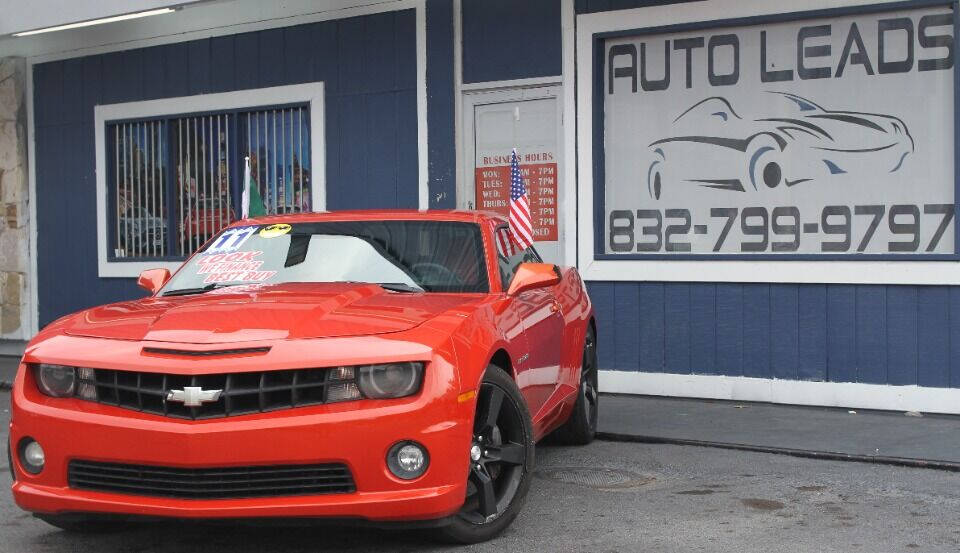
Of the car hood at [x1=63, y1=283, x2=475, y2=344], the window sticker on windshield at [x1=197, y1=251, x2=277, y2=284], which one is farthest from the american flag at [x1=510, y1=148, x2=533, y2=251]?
the car hood at [x1=63, y1=283, x2=475, y2=344]

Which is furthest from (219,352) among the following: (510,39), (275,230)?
(510,39)

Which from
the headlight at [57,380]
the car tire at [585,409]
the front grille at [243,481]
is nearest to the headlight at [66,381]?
the headlight at [57,380]

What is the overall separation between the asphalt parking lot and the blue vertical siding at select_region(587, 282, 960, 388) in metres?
2.42

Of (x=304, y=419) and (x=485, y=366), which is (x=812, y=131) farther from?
(x=304, y=419)

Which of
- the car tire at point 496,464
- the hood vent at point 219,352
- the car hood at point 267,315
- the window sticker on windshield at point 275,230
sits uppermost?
the window sticker on windshield at point 275,230

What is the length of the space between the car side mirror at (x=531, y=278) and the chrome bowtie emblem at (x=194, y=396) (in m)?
1.78

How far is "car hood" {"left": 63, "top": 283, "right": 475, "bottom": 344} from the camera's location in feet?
16.2

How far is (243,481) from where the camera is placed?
15.5 feet

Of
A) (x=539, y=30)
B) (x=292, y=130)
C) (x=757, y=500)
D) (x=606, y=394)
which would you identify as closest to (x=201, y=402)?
(x=757, y=500)

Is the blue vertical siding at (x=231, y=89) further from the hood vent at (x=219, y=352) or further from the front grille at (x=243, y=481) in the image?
the front grille at (x=243, y=481)

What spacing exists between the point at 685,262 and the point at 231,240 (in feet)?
16.0

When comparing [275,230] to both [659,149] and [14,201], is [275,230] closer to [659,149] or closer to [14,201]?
[659,149]

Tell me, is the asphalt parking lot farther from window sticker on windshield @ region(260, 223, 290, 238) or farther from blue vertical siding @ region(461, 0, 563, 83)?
blue vertical siding @ region(461, 0, 563, 83)

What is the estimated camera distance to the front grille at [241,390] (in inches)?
186
